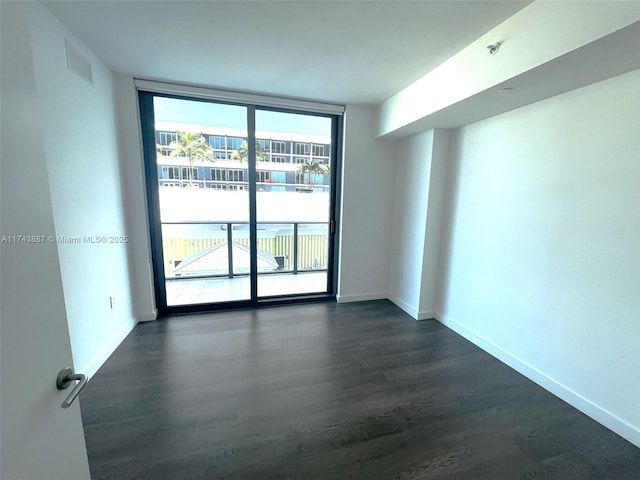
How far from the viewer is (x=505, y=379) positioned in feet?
7.22

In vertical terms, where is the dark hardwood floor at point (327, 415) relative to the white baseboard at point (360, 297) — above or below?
below

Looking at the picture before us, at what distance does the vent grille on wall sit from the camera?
191 cm

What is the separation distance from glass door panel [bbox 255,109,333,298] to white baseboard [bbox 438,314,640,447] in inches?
79.4

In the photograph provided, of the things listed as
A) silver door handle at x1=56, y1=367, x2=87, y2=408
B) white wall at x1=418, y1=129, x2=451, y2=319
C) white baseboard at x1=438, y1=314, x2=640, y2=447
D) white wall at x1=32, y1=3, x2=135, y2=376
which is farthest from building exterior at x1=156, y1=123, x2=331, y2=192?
silver door handle at x1=56, y1=367, x2=87, y2=408

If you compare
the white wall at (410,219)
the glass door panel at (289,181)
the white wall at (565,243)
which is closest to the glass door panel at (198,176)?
the glass door panel at (289,181)

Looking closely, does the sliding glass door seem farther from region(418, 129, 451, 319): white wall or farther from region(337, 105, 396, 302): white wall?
region(418, 129, 451, 319): white wall

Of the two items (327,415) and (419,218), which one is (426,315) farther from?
(327,415)

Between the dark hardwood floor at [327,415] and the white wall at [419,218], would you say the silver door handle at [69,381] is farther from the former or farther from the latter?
the white wall at [419,218]

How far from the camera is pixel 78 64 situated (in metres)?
2.01

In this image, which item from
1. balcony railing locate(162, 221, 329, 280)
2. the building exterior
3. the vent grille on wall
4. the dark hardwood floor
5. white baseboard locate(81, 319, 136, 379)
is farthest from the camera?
balcony railing locate(162, 221, 329, 280)

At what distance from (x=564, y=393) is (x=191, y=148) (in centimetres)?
402

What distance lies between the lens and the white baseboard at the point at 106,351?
210 cm

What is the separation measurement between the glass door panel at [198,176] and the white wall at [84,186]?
505mm

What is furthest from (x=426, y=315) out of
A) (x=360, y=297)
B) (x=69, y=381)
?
(x=69, y=381)
